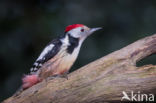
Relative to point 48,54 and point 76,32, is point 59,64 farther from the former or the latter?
point 76,32

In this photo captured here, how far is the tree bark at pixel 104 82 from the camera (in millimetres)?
2549

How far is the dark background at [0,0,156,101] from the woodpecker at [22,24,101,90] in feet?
4.27

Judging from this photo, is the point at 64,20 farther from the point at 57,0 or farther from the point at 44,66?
the point at 44,66

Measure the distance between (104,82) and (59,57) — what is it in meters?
0.55

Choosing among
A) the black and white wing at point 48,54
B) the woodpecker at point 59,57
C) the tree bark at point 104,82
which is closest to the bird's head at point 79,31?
the woodpecker at point 59,57

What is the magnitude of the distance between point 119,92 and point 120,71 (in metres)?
0.19

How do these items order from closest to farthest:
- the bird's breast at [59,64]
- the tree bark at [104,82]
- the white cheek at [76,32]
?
the tree bark at [104,82] → the bird's breast at [59,64] → the white cheek at [76,32]

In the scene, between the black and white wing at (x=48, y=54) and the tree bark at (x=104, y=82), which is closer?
the tree bark at (x=104, y=82)

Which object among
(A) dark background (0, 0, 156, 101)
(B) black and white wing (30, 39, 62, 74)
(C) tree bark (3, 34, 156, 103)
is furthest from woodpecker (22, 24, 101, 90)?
(A) dark background (0, 0, 156, 101)

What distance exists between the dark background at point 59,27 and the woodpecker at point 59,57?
1.30m

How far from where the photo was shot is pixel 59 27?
4.35 metres

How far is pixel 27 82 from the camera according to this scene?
9.72ft

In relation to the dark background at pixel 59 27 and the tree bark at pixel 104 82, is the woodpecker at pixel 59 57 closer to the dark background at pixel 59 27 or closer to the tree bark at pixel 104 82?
the tree bark at pixel 104 82

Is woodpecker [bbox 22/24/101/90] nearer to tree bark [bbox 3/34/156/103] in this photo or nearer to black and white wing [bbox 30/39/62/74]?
black and white wing [bbox 30/39/62/74]
